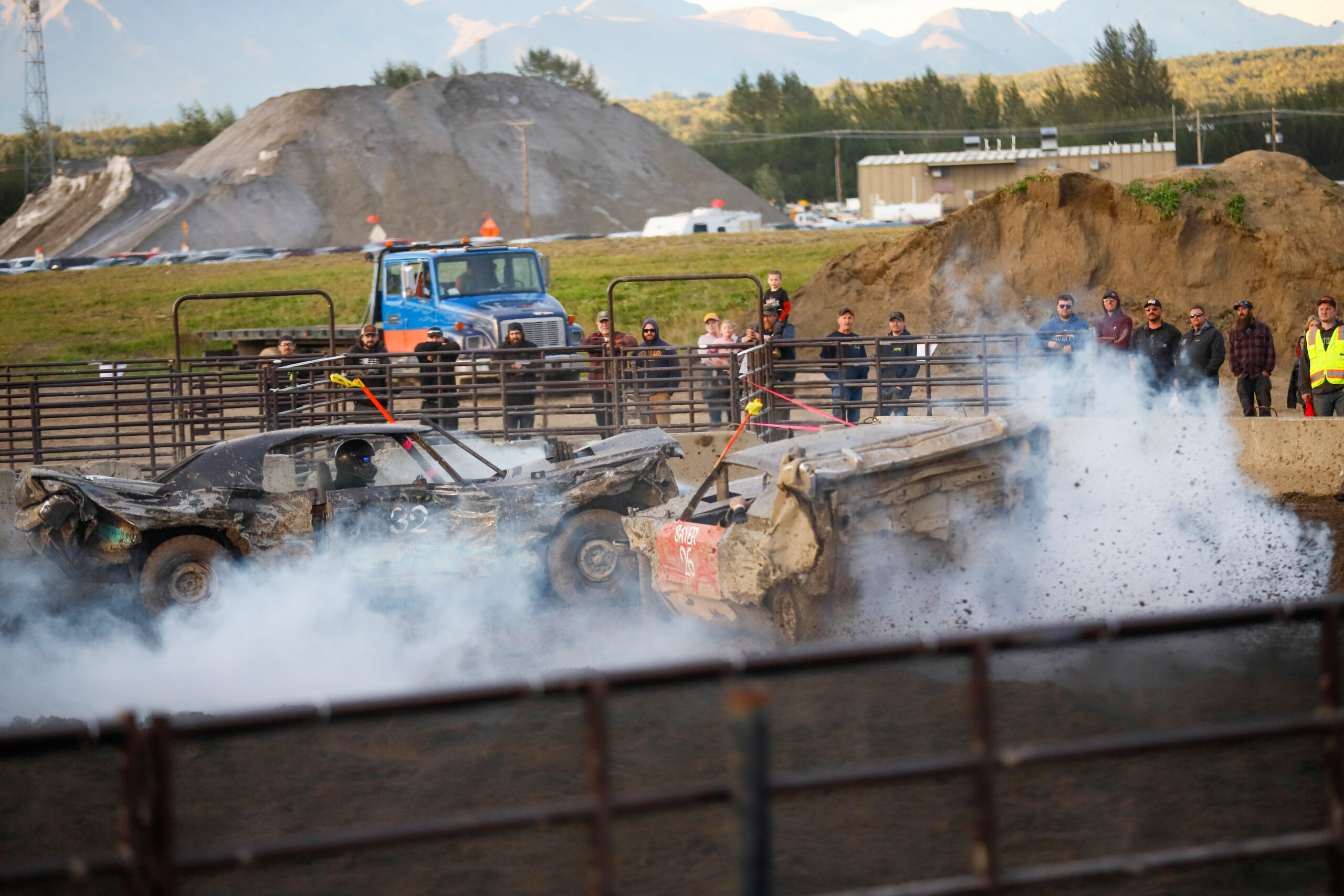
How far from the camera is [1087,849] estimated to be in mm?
4668

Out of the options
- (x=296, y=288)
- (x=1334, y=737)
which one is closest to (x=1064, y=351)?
(x=1334, y=737)

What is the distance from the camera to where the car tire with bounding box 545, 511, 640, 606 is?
930cm

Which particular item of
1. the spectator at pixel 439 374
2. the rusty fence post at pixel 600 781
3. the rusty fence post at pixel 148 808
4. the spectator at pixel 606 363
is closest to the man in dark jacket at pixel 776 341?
the spectator at pixel 606 363

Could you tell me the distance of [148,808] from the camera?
2750mm

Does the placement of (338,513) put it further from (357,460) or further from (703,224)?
(703,224)

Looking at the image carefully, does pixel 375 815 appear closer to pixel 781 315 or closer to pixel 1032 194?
pixel 781 315

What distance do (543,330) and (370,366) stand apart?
448 centimetres

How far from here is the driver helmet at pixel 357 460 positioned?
30.6 ft

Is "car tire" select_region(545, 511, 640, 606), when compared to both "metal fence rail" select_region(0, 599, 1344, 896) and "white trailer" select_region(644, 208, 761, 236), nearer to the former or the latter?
"metal fence rail" select_region(0, 599, 1344, 896)

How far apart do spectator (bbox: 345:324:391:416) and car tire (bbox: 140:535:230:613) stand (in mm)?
4563

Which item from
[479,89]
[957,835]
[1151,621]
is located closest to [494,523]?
[957,835]

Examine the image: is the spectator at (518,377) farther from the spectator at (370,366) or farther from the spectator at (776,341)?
the spectator at (776,341)

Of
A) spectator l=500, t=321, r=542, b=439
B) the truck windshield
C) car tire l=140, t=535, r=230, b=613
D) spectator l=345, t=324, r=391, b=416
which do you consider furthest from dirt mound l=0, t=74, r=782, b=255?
car tire l=140, t=535, r=230, b=613

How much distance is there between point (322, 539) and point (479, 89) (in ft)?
256
